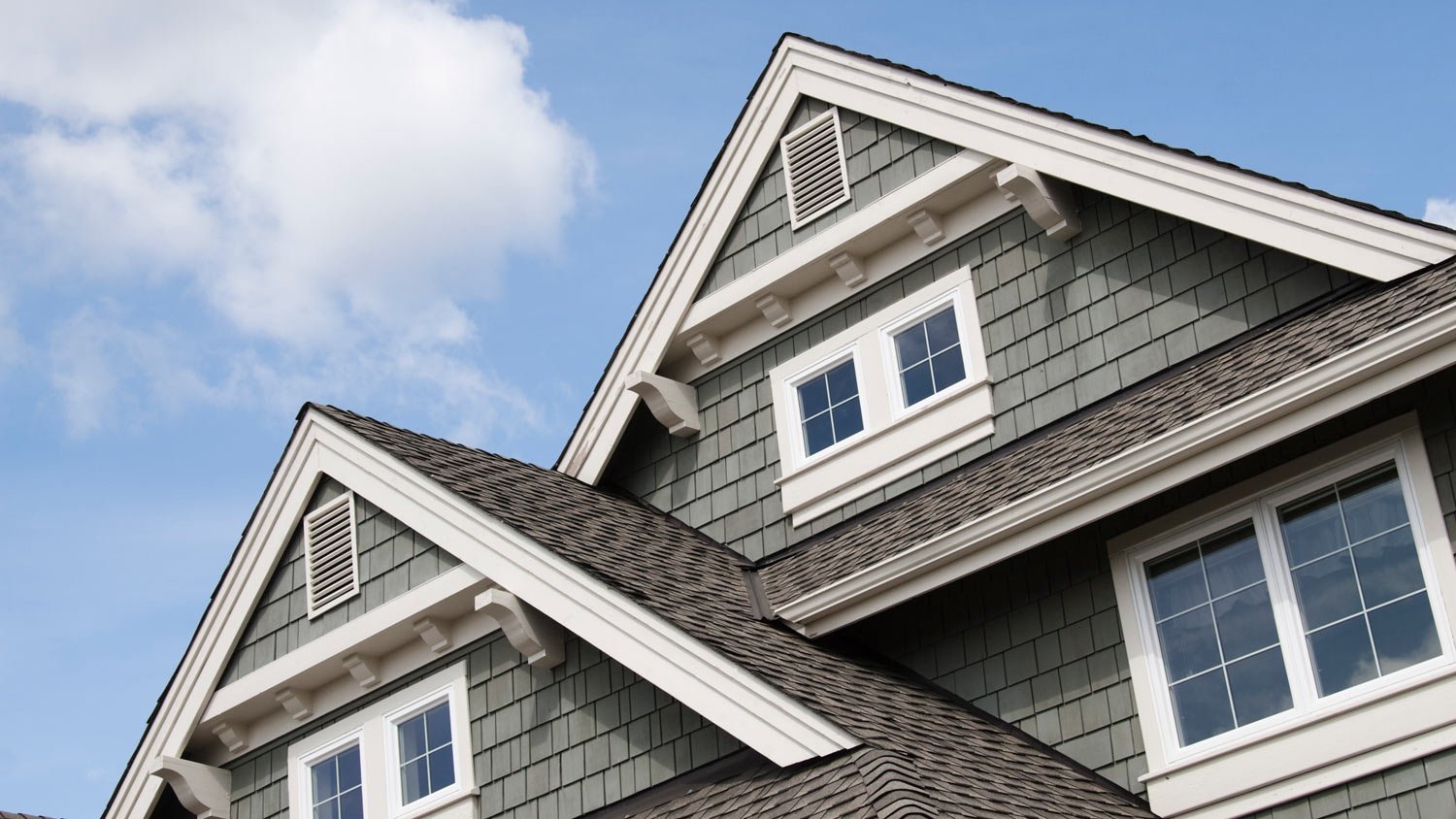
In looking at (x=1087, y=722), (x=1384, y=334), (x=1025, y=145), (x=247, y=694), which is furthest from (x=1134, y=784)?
(x=247, y=694)

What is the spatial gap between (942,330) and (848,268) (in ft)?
3.22

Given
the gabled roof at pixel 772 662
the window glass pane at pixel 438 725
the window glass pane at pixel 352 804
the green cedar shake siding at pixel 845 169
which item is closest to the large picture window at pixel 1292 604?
the gabled roof at pixel 772 662

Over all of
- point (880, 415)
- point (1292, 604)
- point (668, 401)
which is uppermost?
point (668, 401)

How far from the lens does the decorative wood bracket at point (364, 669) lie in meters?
13.3

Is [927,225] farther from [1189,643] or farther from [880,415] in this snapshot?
[1189,643]

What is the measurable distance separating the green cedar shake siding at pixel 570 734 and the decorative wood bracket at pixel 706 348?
11.2 feet

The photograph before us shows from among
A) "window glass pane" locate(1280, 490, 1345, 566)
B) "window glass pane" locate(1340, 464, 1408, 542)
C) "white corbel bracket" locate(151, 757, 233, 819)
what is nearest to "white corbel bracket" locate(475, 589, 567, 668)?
"white corbel bracket" locate(151, 757, 233, 819)

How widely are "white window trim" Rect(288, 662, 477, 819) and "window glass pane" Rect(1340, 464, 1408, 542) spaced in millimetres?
6151

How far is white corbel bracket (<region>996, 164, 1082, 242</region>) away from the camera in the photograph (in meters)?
12.8

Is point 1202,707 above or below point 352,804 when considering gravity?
below

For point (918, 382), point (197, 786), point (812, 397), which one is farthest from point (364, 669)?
point (918, 382)

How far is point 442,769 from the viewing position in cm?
1281

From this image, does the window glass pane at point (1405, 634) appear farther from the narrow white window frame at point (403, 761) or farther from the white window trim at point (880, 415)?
the narrow white window frame at point (403, 761)

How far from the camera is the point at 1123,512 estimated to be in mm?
11117
